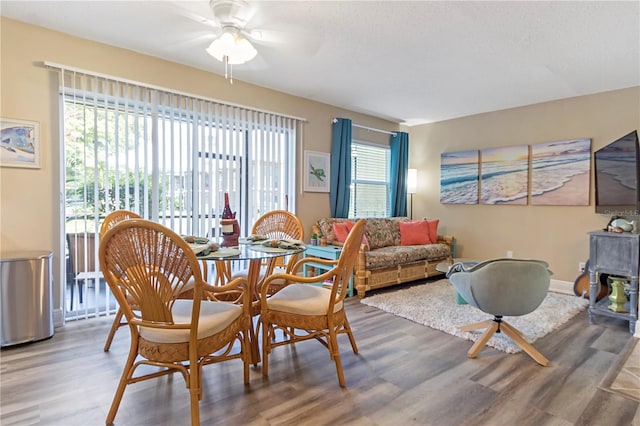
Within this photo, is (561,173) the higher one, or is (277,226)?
(561,173)

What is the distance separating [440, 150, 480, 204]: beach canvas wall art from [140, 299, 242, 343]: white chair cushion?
4494mm

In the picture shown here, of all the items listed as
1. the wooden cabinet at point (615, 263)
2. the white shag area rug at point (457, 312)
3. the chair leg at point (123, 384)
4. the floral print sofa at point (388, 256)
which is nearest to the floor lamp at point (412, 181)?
the floral print sofa at point (388, 256)

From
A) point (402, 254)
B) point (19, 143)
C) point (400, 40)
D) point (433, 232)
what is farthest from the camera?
point (433, 232)

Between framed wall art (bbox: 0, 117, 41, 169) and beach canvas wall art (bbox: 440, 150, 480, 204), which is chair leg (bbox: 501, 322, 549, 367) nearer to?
beach canvas wall art (bbox: 440, 150, 480, 204)

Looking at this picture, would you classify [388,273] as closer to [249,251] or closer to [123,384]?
[249,251]

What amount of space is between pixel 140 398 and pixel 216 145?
258 cm

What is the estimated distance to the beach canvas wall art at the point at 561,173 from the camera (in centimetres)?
427

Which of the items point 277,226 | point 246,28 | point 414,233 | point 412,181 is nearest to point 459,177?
point 412,181

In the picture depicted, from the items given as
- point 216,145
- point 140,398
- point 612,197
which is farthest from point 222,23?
point 612,197

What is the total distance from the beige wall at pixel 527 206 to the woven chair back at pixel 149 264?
15.5 ft

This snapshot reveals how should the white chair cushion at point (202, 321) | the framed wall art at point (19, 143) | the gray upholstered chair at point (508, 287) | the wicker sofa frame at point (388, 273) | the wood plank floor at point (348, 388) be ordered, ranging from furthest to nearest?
1. the wicker sofa frame at point (388, 273)
2. the framed wall art at point (19, 143)
3. the gray upholstered chair at point (508, 287)
4. the wood plank floor at point (348, 388)
5. the white chair cushion at point (202, 321)

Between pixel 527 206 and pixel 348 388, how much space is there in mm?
4035

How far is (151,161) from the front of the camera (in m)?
3.36

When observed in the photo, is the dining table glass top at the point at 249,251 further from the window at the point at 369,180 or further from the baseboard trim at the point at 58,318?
the window at the point at 369,180
